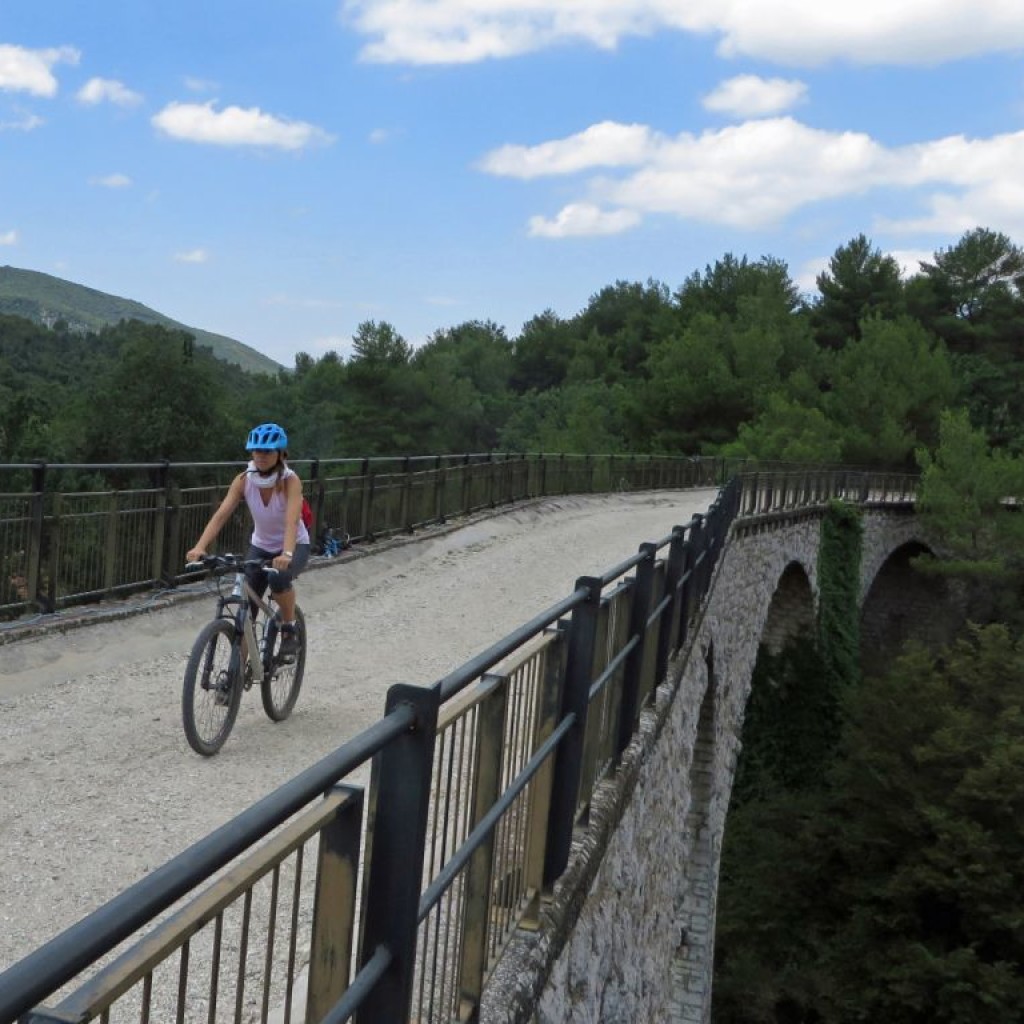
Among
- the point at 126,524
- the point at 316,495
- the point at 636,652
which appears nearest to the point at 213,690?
the point at 636,652

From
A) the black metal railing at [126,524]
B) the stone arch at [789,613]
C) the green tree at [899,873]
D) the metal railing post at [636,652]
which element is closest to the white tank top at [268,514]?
the metal railing post at [636,652]

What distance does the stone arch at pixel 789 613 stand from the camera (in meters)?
32.6

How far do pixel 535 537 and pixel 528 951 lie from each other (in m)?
15.9

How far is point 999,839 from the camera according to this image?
914 inches

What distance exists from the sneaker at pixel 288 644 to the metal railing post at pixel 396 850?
463cm

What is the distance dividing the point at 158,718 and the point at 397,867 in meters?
5.15

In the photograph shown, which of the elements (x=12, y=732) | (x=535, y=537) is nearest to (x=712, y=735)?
(x=535, y=537)

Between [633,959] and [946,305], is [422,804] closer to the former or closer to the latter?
[633,959]

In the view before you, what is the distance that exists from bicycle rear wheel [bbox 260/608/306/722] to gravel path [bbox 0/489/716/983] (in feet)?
Answer: 0.35

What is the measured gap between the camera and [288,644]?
698 cm

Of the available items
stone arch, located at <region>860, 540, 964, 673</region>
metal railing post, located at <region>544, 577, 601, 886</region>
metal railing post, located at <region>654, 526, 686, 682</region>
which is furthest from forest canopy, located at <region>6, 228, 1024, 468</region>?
metal railing post, located at <region>544, 577, 601, 886</region>

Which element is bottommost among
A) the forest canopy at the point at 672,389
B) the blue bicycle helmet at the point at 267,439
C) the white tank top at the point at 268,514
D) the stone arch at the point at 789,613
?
the stone arch at the point at 789,613

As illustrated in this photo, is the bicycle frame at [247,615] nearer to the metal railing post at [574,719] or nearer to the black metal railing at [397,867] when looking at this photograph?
the black metal railing at [397,867]

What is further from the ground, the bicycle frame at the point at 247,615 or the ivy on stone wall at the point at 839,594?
the bicycle frame at the point at 247,615
